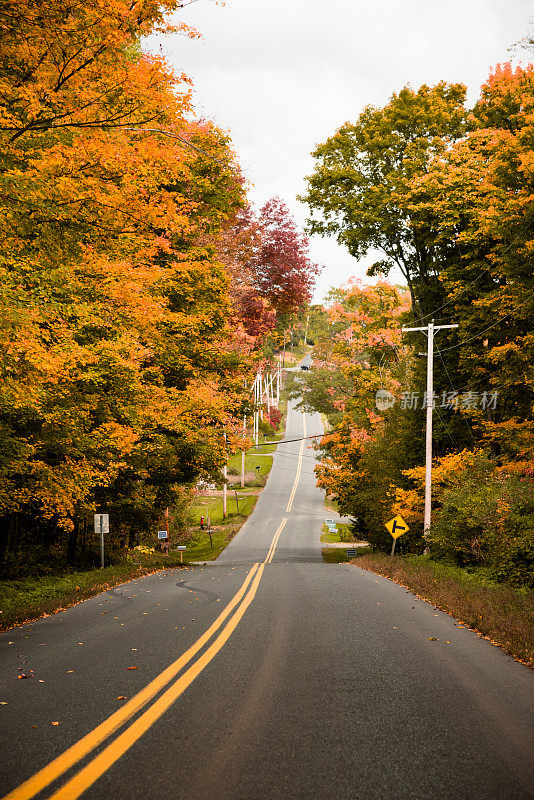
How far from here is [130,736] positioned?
3.64 meters

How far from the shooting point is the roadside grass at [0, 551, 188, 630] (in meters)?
9.51

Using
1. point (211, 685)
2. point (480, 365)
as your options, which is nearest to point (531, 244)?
point (480, 365)

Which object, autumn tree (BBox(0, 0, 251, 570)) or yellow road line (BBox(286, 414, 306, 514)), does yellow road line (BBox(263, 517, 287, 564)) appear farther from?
autumn tree (BBox(0, 0, 251, 570))

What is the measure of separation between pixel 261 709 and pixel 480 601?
6.94m

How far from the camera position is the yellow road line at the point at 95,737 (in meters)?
2.96

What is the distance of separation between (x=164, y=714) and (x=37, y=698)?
1188 millimetres

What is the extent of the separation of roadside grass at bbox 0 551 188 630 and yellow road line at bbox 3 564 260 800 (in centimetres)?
476

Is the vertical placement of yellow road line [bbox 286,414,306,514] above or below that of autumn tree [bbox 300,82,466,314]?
below

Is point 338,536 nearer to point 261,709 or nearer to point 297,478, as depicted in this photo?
point 297,478

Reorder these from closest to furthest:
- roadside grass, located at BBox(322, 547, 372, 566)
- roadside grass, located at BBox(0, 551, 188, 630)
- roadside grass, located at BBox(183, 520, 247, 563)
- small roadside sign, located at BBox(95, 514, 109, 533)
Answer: roadside grass, located at BBox(0, 551, 188, 630) → small roadside sign, located at BBox(95, 514, 109, 533) → roadside grass, located at BBox(322, 547, 372, 566) → roadside grass, located at BBox(183, 520, 247, 563)

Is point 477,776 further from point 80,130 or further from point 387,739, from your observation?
point 80,130

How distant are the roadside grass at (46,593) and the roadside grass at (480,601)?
7.05 metres

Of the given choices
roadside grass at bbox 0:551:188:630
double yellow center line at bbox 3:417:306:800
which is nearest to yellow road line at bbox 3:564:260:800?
double yellow center line at bbox 3:417:306:800

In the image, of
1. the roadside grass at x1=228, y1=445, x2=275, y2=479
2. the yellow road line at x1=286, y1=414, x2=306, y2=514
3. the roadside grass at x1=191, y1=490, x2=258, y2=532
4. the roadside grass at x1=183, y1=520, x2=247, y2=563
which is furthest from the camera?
the roadside grass at x1=228, y1=445, x2=275, y2=479
